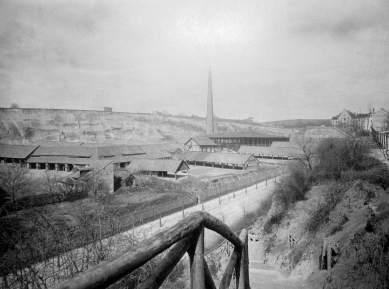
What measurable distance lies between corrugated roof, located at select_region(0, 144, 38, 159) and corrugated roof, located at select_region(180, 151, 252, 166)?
31185mm

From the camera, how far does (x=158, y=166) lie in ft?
125

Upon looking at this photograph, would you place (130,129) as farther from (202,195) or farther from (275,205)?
(275,205)

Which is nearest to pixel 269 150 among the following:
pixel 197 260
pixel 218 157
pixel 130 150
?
pixel 218 157

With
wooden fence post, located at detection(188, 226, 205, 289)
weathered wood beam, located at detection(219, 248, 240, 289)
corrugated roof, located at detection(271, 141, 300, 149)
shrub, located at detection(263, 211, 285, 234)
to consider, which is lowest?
shrub, located at detection(263, 211, 285, 234)

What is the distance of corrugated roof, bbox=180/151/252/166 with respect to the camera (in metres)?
42.6

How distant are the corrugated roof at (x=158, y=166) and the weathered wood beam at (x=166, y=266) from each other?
34806 mm

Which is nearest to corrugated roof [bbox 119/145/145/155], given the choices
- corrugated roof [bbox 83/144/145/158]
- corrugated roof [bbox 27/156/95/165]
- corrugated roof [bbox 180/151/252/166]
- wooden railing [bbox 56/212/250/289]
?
corrugated roof [bbox 83/144/145/158]

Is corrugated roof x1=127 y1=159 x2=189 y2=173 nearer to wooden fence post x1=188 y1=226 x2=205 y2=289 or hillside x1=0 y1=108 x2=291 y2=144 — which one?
wooden fence post x1=188 y1=226 x2=205 y2=289

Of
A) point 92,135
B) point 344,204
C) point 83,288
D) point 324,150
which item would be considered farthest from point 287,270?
point 92,135

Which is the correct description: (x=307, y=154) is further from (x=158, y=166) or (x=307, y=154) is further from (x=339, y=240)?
(x=158, y=166)

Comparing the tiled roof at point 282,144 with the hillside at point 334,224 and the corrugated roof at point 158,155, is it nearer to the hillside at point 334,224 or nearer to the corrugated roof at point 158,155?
the corrugated roof at point 158,155

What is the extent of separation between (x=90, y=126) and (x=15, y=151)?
42.4 meters

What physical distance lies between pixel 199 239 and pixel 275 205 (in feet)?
63.5

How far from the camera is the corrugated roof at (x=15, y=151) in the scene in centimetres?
4494
